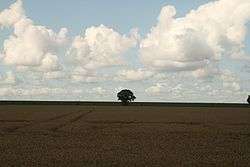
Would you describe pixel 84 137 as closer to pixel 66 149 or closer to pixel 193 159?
pixel 66 149

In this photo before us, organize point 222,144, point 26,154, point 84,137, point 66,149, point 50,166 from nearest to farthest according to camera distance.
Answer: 1. point 50,166
2. point 26,154
3. point 66,149
4. point 222,144
5. point 84,137

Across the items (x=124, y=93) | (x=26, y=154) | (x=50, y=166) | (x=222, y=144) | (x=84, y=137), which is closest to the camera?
(x=50, y=166)

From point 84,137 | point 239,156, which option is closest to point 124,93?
point 84,137

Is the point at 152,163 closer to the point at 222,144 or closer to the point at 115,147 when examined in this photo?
the point at 115,147

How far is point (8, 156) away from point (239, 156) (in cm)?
1140

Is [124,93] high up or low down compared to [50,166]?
up

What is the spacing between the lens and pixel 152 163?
2070 cm

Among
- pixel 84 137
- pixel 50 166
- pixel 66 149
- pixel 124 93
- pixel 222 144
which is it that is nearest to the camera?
pixel 50 166

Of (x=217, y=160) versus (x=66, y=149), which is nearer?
(x=217, y=160)

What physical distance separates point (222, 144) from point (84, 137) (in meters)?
9.57

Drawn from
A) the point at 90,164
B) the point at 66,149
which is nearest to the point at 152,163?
the point at 90,164

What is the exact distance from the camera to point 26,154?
2320cm

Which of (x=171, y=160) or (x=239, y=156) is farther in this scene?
(x=239, y=156)

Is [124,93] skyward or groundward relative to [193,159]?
skyward
